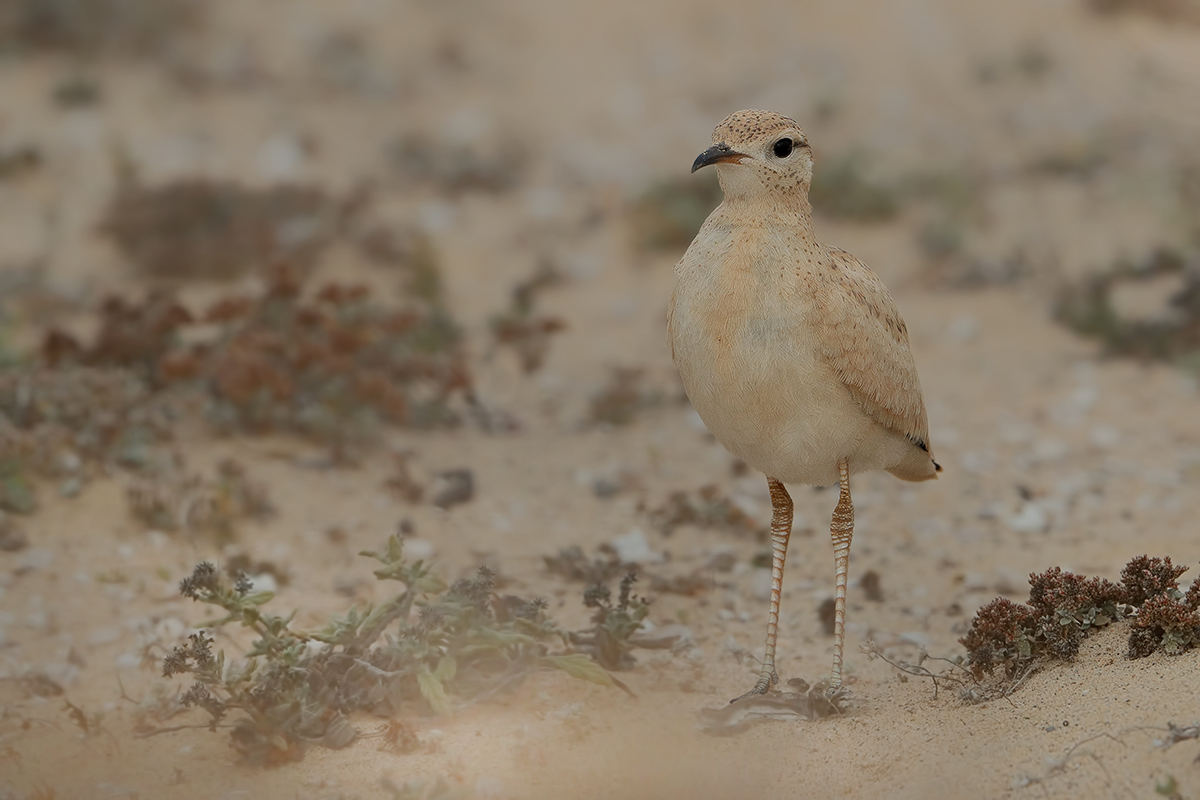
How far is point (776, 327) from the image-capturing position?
4762 millimetres

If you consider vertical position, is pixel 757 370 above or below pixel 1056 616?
above

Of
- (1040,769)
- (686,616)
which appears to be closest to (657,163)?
(686,616)

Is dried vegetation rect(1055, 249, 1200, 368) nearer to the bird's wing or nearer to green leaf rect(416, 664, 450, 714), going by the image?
the bird's wing

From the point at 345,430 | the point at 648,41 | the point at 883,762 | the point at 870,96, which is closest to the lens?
the point at 883,762

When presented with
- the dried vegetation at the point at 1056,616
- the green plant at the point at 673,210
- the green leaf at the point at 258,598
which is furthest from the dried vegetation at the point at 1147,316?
the green leaf at the point at 258,598

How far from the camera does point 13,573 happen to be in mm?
6383

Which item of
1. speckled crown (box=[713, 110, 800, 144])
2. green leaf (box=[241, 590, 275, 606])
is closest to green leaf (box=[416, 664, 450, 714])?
green leaf (box=[241, 590, 275, 606])

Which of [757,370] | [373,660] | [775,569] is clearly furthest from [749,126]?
[373,660]

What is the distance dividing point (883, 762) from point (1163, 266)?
704cm

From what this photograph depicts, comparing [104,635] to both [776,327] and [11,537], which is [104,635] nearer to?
[11,537]

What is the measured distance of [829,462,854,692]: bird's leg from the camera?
5254mm

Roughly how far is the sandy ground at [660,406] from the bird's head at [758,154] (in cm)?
221

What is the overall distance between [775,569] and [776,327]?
1.32 metres

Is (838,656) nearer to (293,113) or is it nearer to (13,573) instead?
(13,573)
